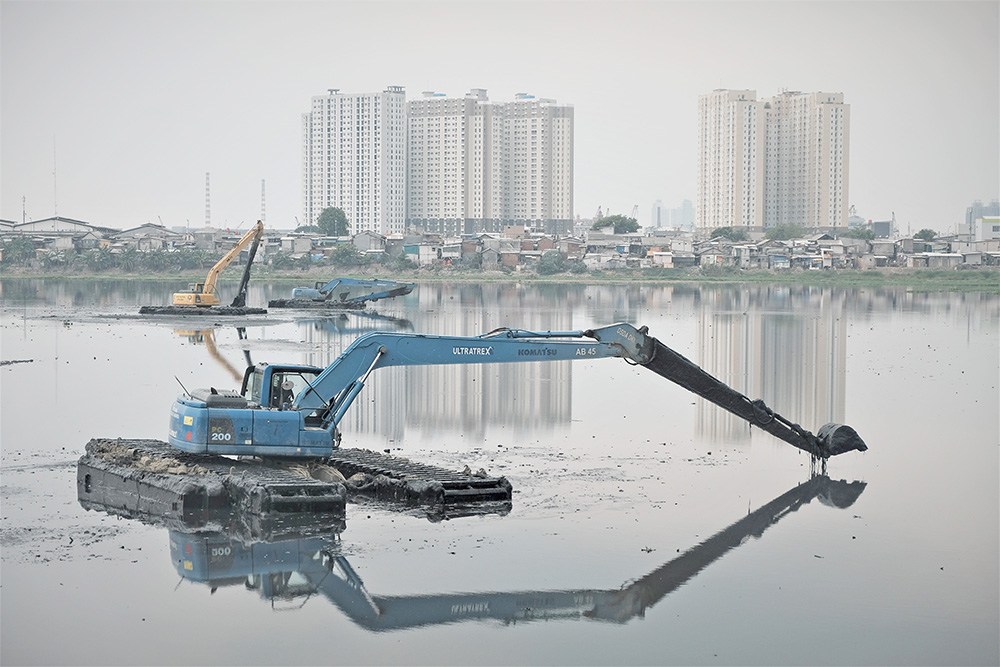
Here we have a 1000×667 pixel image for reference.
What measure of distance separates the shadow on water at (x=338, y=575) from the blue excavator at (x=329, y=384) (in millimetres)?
1088

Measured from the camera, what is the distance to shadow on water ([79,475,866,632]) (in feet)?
38.8

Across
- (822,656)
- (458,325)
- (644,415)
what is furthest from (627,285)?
(822,656)

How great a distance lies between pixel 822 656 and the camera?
35.3ft

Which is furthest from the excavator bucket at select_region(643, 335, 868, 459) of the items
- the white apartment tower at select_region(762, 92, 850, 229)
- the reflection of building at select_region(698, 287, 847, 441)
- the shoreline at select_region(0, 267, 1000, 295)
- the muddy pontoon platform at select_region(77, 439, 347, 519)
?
the white apartment tower at select_region(762, 92, 850, 229)

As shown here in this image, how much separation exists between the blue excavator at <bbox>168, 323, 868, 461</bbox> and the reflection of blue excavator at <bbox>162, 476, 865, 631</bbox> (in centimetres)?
155

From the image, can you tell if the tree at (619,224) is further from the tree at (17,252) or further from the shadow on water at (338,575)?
the shadow on water at (338,575)

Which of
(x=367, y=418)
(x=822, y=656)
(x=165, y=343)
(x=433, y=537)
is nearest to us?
(x=822, y=656)

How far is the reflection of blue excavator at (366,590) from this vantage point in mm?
11781

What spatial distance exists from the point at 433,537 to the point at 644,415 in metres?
10.6

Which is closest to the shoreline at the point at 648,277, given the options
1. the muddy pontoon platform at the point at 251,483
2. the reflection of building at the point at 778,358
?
the reflection of building at the point at 778,358

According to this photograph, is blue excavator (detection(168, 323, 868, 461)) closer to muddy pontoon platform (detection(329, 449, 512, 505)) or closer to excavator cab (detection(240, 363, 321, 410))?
excavator cab (detection(240, 363, 321, 410))

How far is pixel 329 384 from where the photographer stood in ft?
52.3

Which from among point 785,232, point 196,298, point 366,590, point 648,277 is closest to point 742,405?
point 366,590

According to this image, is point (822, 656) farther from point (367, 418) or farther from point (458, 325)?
point (458, 325)
